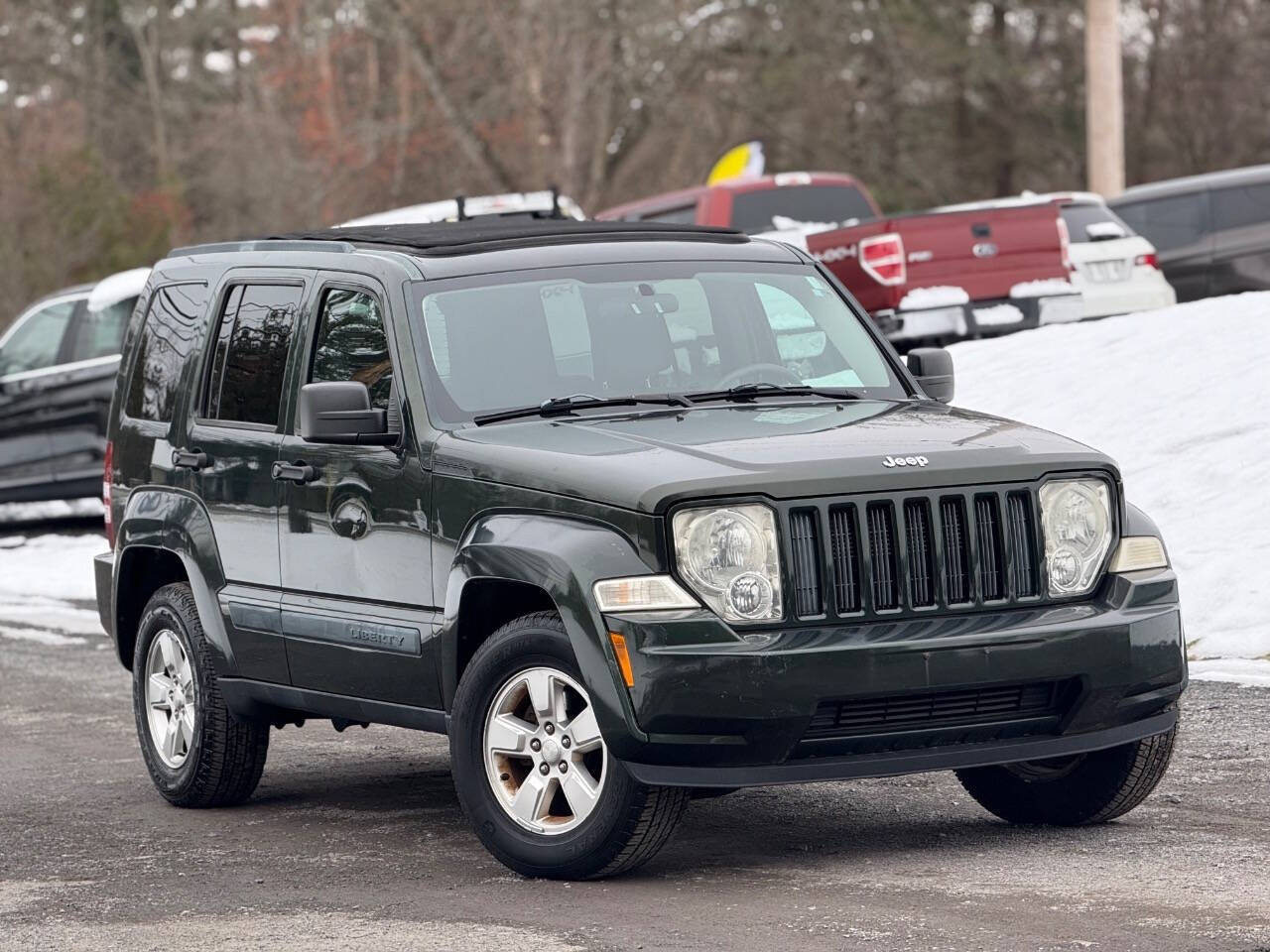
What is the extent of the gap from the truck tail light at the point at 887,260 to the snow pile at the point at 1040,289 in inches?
41.2

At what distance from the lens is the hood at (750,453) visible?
20.4ft

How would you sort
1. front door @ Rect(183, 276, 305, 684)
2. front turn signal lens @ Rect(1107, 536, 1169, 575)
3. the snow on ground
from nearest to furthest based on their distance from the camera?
front turn signal lens @ Rect(1107, 536, 1169, 575)
front door @ Rect(183, 276, 305, 684)
the snow on ground

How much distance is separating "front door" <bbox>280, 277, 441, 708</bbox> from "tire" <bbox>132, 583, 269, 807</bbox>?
68cm

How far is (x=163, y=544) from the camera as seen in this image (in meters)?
8.48

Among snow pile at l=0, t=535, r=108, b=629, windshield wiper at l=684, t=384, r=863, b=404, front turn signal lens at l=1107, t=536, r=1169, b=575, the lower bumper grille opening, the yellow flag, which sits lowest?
snow pile at l=0, t=535, r=108, b=629

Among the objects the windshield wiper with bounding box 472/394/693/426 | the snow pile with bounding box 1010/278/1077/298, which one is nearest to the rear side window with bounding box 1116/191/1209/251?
the snow pile with bounding box 1010/278/1077/298

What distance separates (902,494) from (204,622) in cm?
300

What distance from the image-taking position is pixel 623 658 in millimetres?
6105

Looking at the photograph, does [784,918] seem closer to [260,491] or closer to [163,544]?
[260,491]

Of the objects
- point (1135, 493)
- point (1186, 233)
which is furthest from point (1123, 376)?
point (1186, 233)

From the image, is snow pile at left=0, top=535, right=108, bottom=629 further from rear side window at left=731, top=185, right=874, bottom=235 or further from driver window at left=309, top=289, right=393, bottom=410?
driver window at left=309, top=289, right=393, bottom=410

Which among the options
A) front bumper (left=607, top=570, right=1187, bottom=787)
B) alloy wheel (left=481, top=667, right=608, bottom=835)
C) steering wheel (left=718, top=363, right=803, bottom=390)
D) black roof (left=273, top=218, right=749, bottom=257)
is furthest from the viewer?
black roof (left=273, top=218, right=749, bottom=257)

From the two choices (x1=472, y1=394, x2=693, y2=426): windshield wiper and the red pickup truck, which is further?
the red pickup truck

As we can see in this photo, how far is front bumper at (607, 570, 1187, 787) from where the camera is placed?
606cm
